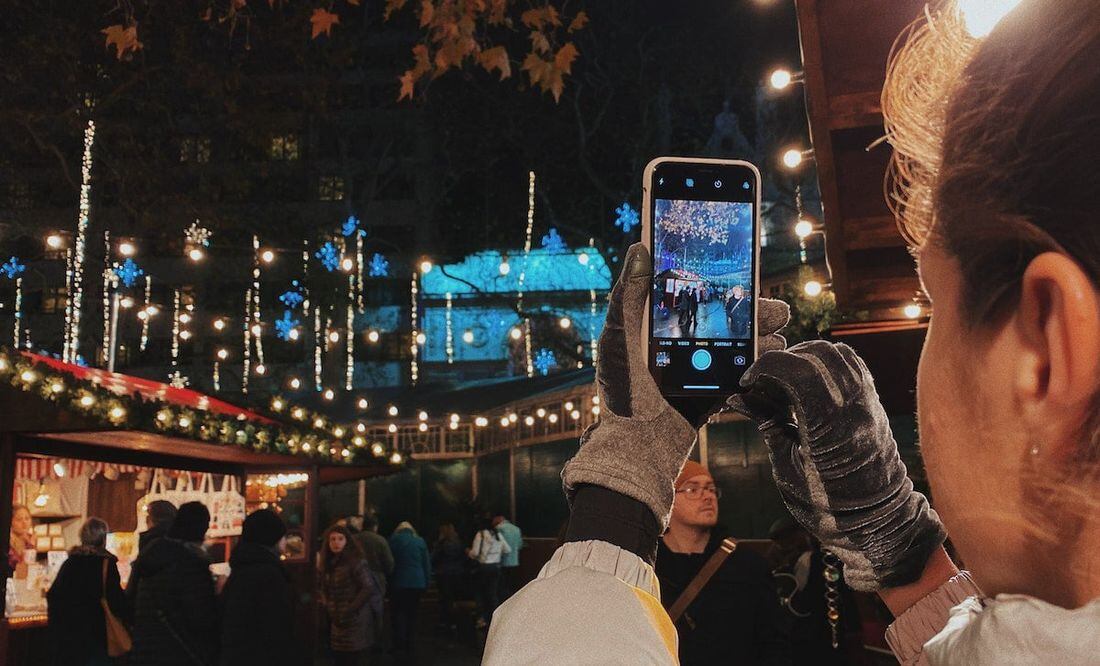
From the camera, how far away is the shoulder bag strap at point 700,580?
4.62 m

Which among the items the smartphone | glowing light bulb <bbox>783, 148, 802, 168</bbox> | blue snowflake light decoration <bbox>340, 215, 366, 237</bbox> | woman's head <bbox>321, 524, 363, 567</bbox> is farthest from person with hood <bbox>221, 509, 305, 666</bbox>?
blue snowflake light decoration <bbox>340, 215, 366, 237</bbox>

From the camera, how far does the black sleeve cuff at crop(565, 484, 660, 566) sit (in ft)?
3.21

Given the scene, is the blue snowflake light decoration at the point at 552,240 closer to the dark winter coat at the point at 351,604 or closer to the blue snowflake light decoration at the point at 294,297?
the blue snowflake light decoration at the point at 294,297

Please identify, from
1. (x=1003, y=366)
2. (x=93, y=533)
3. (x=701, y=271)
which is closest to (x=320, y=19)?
(x=93, y=533)

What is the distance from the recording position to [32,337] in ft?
133

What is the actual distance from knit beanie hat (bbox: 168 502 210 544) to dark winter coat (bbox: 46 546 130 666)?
118 centimetres

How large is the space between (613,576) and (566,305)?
33.7 metres

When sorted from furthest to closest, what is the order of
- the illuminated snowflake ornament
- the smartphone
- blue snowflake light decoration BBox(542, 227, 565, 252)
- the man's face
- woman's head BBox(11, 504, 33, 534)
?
blue snowflake light decoration BBox(542, 227, 565, 252), the illuminated snowflake ornament, woman's head BBox(11, 504, 33, 534), the man's face, the smartphone

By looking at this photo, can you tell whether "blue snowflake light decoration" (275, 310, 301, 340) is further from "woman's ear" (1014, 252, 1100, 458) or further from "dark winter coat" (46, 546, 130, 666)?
"woman's ear" (1014, 252, 1100, 458)

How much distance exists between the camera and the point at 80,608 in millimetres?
7871

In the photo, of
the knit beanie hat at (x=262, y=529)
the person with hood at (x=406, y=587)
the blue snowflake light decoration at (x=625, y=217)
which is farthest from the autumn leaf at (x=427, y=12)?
the blue snowflake light decoration at (x=625, y=217)

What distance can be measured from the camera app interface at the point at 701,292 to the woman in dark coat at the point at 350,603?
9.65m

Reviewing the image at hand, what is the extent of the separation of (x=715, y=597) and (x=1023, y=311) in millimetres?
4475

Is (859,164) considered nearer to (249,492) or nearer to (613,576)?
(613,576)
